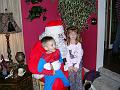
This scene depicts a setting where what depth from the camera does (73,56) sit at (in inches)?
117

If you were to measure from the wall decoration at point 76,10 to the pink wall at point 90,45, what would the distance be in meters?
0.19

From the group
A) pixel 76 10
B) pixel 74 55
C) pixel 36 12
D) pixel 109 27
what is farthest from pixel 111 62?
pixel 36 12

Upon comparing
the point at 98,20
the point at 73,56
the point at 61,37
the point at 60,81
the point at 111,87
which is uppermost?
the point at 98,20

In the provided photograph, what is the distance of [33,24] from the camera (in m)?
3.69

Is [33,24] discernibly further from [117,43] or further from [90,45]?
[117,43]

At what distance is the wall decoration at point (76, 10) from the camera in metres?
3.44

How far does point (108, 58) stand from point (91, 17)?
4.01 ft

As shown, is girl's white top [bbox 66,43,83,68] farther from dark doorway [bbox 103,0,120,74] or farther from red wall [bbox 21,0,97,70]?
dark doorway [bbox 103,0,120,74]

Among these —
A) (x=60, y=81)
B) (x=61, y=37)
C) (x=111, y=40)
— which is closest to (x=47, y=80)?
(x=60, y=81)

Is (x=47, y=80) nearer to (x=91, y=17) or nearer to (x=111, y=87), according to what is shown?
(x=111, y=87)

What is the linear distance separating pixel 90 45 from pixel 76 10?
0.68 meters

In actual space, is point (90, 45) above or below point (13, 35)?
below

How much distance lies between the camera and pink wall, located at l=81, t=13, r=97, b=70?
373 cm

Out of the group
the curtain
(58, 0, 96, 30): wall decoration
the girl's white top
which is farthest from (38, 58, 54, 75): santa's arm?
(58, 0, 96, 30): wall decoration
